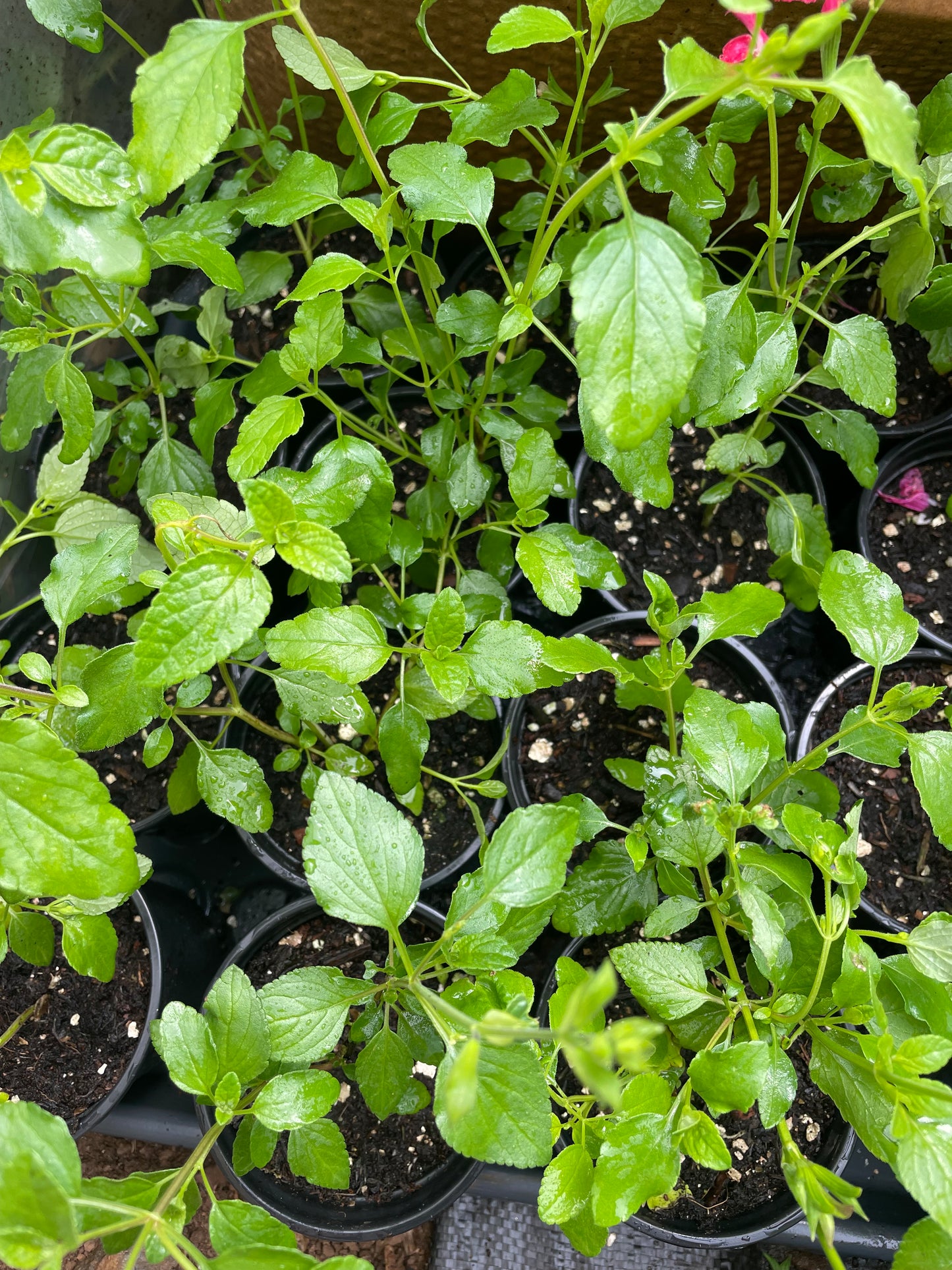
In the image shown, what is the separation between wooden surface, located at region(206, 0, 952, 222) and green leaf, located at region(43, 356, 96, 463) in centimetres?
61

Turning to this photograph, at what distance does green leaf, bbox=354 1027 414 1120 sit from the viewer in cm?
81

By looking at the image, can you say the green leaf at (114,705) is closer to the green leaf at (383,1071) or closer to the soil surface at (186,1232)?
the green leaf at (383,1071)

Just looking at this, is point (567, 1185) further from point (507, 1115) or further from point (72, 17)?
point (72, 17)

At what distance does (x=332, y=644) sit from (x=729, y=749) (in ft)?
1.19

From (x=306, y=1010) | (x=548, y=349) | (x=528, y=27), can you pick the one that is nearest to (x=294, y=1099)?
(x=306, y=1010)

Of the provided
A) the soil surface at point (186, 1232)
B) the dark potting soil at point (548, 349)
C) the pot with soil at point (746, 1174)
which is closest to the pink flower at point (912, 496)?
the dark potting soil at point (548, 349)

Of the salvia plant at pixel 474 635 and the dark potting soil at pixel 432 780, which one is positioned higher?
the salvia plant at pixel 474 635

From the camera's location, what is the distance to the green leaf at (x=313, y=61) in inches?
30.8

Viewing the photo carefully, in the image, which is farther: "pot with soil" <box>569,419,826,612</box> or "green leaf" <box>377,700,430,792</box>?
"pot with soil" <box>569,419,826,612</box>

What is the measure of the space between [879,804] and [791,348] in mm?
625

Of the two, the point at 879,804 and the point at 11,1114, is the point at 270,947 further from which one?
the point at 879,804

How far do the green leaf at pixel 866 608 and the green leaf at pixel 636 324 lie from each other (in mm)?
334

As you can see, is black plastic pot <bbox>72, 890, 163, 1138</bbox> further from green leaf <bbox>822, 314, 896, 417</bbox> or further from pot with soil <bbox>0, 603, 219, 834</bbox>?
green leaf <bbox>822, 314, 896, 417</bbox>

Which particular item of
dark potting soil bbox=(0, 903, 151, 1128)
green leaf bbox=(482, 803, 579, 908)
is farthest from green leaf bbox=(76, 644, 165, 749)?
dark potting soil bbox=(0, 903, 151, 1128)
